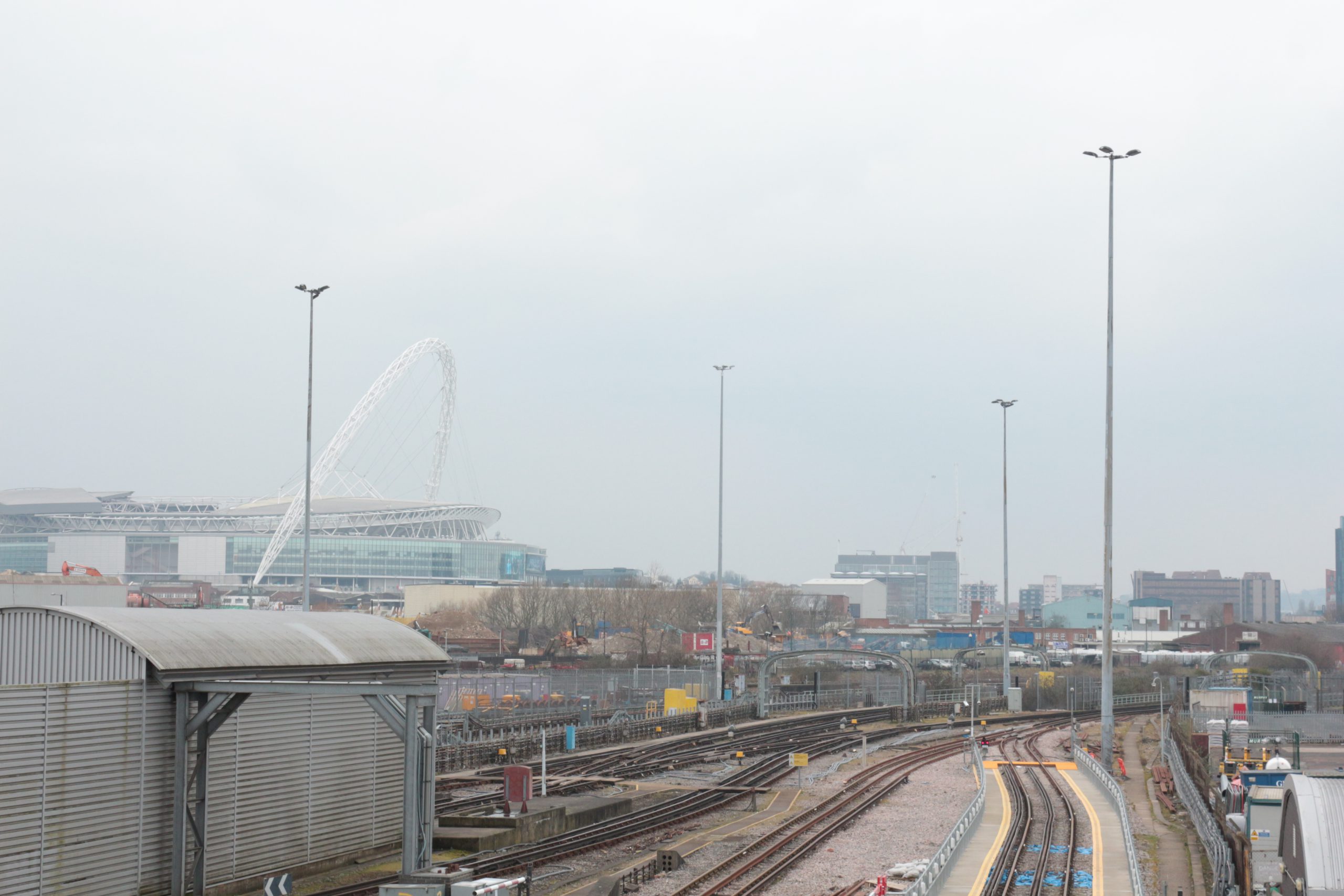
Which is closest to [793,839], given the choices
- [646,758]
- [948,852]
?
[948,852]

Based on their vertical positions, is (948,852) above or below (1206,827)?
above

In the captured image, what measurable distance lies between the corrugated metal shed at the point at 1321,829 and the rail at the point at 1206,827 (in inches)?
191

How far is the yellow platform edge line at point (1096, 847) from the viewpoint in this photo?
24.8 meters

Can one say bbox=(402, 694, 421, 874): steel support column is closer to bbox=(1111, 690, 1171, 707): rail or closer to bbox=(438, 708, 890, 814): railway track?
bbox=(438, 708, 890, 814): railway track

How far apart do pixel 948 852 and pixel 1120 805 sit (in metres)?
9.34

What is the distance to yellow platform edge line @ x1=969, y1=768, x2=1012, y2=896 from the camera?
24655 millimetres

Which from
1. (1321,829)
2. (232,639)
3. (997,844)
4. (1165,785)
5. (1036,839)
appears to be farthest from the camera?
(1165,785)

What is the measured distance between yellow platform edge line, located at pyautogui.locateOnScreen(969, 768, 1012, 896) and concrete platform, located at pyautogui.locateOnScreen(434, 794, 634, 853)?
32.1 ft

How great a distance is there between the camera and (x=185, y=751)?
2070cm

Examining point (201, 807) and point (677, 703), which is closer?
point (201, 807)

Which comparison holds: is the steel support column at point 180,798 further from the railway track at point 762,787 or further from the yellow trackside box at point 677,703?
the yellow trackside box at point 677,703

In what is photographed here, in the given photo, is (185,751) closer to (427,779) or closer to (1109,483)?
(427,779)

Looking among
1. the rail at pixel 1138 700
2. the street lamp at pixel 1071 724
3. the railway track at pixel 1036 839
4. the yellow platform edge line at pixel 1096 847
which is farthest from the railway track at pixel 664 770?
the rail at pixel 1138 700

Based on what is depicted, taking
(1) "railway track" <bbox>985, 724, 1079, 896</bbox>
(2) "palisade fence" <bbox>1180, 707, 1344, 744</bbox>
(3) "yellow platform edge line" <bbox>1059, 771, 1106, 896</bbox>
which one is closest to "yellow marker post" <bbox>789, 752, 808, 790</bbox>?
(1) "railway track" <bbox>985, 724, 1079, 896</bbox>
